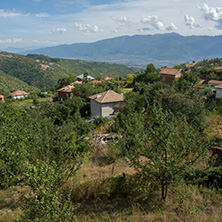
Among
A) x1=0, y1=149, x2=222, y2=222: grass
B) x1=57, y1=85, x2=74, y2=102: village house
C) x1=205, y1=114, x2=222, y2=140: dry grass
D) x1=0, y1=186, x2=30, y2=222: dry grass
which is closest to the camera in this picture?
x1=0, y1=149, x2=222, y2=222: grass

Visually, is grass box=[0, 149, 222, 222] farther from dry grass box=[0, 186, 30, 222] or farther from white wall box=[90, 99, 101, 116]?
white wall box=[90, 99, 101, 116]

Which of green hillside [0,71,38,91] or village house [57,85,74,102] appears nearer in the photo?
village house [57,85,74,102]

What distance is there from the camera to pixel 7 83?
384ft

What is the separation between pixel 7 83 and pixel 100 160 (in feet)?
391

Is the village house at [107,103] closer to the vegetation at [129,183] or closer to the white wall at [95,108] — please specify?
the white wall at [95,108]

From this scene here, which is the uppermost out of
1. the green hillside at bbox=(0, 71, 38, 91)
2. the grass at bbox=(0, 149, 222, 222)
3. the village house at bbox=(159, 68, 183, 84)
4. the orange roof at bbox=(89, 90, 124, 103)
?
the village house at bbox=(159, 68, 183, 84)

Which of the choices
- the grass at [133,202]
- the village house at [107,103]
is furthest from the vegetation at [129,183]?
the village house at [107,103]

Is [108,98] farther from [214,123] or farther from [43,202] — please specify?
[43,202]

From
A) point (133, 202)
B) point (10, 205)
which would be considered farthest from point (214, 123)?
point (10, 205)

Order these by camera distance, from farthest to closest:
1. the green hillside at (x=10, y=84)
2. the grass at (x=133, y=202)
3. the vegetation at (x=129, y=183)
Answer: the green hillside at (x=10, y=84), the grass at (x=133, y=202), the vegetation at (x=129, y=183)

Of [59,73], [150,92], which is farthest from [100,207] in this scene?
[59,73]

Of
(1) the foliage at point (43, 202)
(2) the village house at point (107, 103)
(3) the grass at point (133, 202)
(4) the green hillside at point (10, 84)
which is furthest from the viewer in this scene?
(4) the green hillside at point (10, 84)

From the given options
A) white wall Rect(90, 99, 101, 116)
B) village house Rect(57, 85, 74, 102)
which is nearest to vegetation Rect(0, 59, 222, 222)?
white wall Rect(90, 99, 101, 116)

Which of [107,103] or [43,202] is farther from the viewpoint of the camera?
[107,103]
